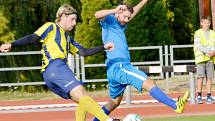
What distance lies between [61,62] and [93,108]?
30.7 inches

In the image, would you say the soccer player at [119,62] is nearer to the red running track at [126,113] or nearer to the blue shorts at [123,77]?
the blue shorts at [123,77]

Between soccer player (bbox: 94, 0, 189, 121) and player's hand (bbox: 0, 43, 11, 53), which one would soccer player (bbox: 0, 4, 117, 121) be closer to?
player's hand (bbox: 0, 43, 11, 53)

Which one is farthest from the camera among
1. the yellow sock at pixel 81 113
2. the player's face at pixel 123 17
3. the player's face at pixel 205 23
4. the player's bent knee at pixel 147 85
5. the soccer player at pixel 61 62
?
the player's face at pixel 205 23

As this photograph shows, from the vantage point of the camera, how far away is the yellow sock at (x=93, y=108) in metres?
9.34

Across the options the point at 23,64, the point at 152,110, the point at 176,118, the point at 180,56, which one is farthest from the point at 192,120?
the point at 180,56

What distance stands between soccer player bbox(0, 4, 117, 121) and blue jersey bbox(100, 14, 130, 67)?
0.80 m

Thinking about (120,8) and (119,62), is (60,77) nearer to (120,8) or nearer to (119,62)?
(119,62)

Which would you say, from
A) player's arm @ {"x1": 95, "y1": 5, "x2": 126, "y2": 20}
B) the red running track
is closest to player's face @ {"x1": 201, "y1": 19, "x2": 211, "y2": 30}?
the red running track

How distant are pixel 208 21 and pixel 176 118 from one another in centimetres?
347

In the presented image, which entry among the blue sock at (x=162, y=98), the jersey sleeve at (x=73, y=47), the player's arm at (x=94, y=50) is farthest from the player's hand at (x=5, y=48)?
the blue sock at (x=162, y=98)

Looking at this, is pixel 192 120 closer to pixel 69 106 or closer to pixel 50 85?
pixel 50 85

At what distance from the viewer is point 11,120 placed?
14.6m

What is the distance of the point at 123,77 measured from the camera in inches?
409

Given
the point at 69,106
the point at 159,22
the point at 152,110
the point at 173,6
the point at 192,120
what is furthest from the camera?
the point at 173,6
